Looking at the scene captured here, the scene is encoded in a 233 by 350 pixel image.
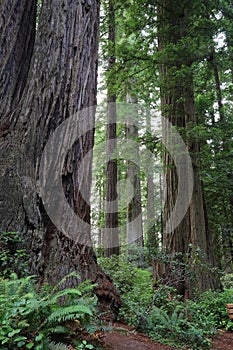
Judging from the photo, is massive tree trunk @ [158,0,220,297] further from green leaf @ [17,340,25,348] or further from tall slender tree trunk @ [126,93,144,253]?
tall slender tree trunk @ [126,93,144,253]

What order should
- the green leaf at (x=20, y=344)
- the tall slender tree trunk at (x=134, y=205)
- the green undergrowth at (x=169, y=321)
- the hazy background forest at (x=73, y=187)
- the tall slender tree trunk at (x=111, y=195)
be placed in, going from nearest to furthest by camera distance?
the green leaf at (x=20, y=344) → the hazy background forest at (x=73, y=187) → the green undergrowth at (x=169, y=321) → the tall slender tree trunk at (x=111, y=195) → the tall slender tree trunk at (x=134, y=205)

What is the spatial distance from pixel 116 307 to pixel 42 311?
2.16 m

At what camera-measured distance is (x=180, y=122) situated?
7719 mm

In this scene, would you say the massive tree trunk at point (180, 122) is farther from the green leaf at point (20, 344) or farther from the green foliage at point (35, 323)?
the green leaf at point (20, 344)

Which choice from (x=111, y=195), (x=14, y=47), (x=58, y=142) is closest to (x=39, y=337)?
(x=58, y=142)

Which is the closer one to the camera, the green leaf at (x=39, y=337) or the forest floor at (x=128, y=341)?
the green leaf at (x=39, y=337)

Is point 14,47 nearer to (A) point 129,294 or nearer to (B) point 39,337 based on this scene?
(A) point 129,294

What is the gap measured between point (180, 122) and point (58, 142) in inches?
171

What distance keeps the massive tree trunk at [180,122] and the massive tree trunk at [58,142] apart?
245cm

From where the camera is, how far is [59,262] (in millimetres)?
3709

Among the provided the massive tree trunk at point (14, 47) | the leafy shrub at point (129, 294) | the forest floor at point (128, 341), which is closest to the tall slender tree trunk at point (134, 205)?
the leafy shrub at point (129, 294)

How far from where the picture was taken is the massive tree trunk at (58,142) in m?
3.77

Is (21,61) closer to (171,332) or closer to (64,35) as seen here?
(64,35)

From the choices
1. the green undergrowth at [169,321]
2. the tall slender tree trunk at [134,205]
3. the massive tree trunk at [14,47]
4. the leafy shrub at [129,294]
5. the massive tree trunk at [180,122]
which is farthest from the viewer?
the tall slender tree trunk at [134,205]
